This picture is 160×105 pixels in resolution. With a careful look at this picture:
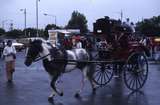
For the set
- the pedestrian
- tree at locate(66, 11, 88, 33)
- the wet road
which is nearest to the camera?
the wet road

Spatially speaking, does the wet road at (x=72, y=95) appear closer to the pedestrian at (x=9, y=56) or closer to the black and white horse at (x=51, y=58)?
the black and white horse at (x=51, y=58)

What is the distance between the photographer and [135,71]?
1595 centimetres

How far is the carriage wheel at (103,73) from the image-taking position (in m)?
16.8

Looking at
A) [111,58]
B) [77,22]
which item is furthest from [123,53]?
[77,22]

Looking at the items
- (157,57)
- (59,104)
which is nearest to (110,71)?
(59,104)

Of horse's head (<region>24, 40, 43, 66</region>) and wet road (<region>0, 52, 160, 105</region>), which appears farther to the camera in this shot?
horse's head (<region>24, 40, 43, 66</region>)

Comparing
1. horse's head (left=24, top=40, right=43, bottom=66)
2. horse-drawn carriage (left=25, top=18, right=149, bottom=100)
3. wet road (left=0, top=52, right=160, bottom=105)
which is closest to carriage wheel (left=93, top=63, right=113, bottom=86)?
horse-drawn carriage (left=25, top=18, right=149, bottom=100)

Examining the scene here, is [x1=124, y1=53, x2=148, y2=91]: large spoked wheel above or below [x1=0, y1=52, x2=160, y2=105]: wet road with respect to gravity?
above

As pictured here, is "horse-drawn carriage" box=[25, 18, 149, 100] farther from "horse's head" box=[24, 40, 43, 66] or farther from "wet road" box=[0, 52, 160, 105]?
"wet road" box=[0, 52, 160, 105]

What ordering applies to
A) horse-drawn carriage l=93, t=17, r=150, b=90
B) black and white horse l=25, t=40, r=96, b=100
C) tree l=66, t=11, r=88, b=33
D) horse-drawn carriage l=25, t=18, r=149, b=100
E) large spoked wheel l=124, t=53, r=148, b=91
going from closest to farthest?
black and white horse l=25, t=40, r=96, b=100, horse-drawn carriage l=25, t=18, r=149, b=100, large spoked wheel l=124, t=53, r=148, b=91, horse-drawn carriage l=93, t=17, r=150, b=90, tree l=66, t=11, r=88, b=33

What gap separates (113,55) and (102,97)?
2196 mm

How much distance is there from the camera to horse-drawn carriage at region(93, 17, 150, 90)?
15.9 meters

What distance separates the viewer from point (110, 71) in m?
17.7

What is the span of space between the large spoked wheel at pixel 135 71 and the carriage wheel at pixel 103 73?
872 mm
